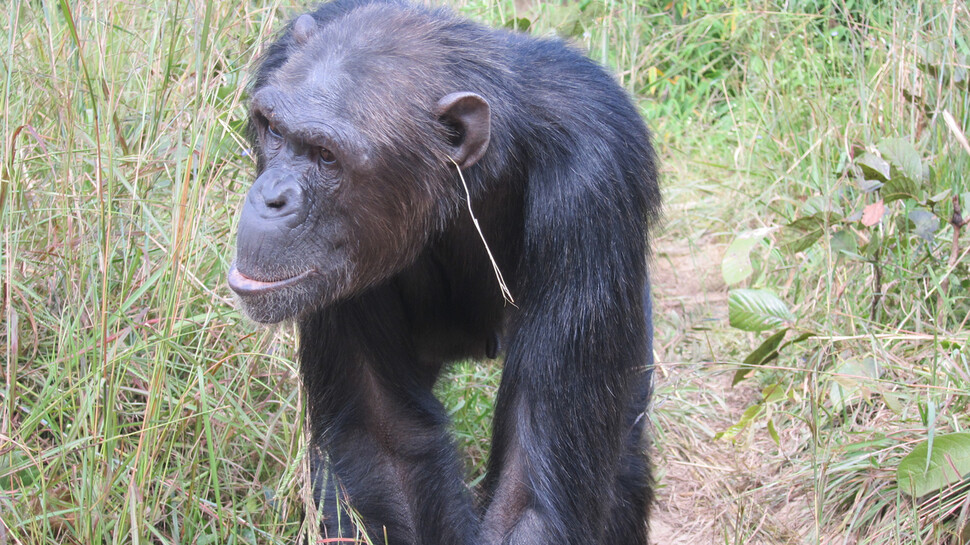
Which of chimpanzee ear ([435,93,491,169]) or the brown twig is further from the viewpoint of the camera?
the brown twig

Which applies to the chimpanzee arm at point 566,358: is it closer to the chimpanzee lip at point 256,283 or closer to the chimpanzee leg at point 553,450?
the chimpanzee leg at point 553,450

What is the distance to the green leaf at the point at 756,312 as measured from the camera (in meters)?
4.27

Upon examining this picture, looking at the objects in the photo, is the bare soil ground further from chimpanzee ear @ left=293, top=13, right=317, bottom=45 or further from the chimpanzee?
chimpanzee ear @ left=293, top=13, right=317, bottom=45

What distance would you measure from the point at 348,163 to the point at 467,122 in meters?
0.38

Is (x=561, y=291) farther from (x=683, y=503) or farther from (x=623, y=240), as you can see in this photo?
(x=683, y=503)

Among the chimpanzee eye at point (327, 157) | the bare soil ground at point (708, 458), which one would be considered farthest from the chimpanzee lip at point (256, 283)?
the bare soil ground at point (708, 458)

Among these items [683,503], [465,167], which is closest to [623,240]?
[465,167]

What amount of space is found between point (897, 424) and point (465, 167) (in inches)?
84.0

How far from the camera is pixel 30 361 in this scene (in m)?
3.92

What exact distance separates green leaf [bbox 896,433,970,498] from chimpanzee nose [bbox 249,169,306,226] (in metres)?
2.22

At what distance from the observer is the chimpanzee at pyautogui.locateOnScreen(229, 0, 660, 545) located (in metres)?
3.19

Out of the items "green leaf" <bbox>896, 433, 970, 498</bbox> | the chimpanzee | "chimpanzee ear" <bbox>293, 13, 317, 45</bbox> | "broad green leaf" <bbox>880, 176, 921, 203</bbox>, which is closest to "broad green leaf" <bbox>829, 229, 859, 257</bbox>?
"broad green leaf" <bbox>880, 176, 921, 203</bbox>

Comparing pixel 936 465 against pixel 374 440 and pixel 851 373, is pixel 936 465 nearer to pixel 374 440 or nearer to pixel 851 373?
pixel 851 373

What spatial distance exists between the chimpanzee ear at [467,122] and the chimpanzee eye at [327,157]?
36cm
